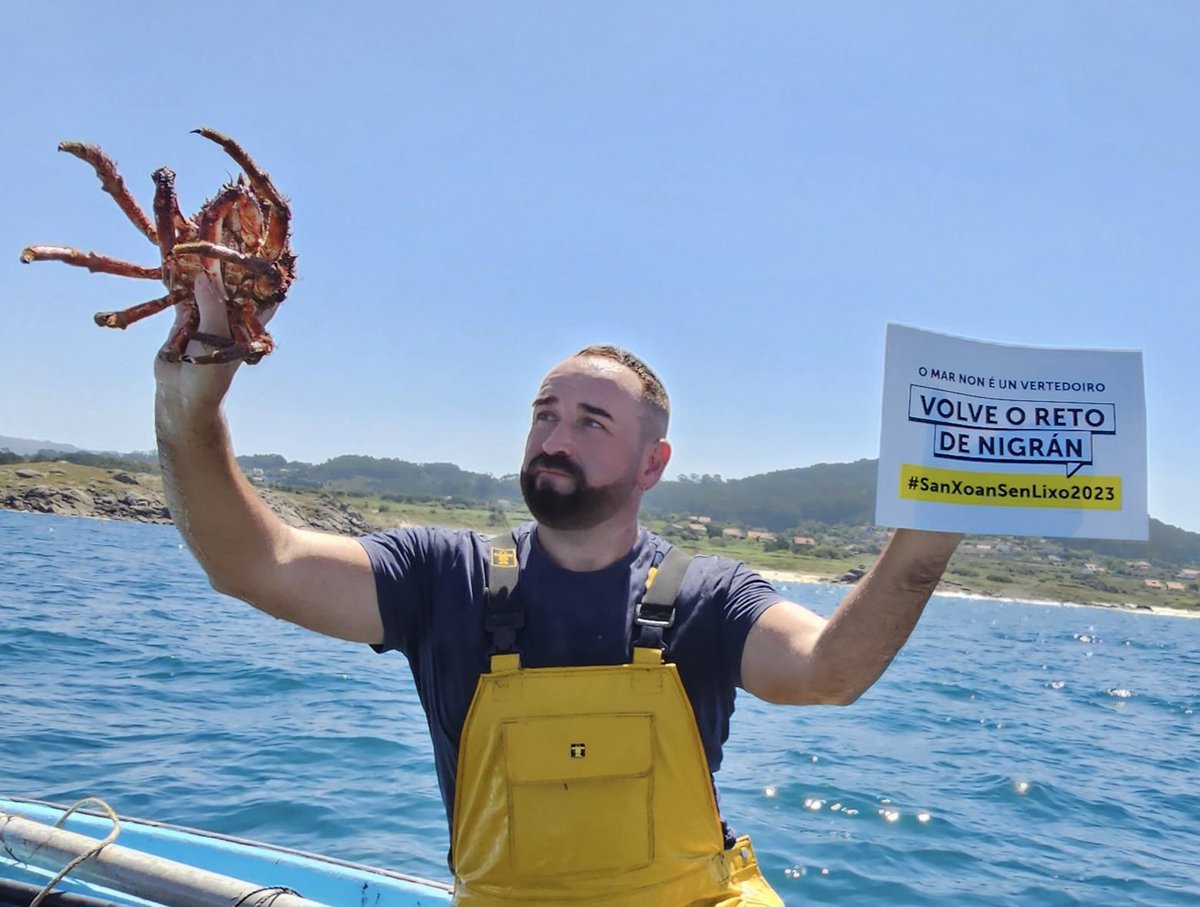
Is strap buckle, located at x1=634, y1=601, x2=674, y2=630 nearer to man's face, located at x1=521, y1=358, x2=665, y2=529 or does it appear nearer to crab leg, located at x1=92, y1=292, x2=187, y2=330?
man's face, located at x1=521, y1=358, x2=665, y2=529

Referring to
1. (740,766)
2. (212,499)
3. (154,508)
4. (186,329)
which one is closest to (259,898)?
(212,499)

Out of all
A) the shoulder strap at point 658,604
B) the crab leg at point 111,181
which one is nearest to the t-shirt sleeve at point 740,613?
the shoulder strap at point 658,604

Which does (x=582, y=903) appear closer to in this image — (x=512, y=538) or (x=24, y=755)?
(x=512, y=538)

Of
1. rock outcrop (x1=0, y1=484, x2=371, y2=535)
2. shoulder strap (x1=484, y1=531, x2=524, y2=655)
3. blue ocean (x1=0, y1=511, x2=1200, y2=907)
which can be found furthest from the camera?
rock outcrop (x1=0, y1=484, x2=371, y2=535)

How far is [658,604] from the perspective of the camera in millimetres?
2936

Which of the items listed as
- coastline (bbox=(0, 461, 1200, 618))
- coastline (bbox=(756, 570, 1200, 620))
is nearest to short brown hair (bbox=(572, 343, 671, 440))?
coastline (bbox=(0, 461, 1200, 618))

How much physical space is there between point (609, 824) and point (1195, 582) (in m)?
170

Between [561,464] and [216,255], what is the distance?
4.05 ft

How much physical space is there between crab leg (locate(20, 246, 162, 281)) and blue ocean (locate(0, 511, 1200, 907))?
5.55 meters

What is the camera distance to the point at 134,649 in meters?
14.7

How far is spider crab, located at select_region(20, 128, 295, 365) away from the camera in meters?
2.21

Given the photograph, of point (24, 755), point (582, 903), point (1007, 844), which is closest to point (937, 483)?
A: point (582, 903)

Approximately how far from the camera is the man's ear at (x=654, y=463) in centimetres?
331

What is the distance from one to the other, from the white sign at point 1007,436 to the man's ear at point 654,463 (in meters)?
1.00
